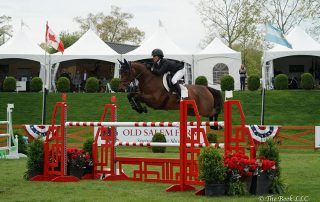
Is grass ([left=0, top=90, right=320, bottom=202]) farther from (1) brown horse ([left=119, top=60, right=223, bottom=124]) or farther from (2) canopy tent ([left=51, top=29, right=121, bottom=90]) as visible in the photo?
(2) canopy tent ([left=51, top=29, right=121, bottom=90])

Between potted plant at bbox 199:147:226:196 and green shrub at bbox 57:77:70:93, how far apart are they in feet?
86.0

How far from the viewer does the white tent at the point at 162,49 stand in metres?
35.0

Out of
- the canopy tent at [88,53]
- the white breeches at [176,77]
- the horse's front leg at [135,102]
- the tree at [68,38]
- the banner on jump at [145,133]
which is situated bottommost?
the banner on jump at [145,133]

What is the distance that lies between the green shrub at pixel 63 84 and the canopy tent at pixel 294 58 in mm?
10709

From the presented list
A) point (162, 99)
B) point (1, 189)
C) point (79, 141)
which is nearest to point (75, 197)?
point (1, 189)

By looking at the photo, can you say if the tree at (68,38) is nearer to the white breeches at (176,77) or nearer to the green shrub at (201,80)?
the green shrub at (201,80)

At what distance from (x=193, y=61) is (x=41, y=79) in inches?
332

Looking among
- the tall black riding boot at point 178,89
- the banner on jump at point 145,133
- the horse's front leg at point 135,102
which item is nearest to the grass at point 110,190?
the horse's front leg at point 135,102

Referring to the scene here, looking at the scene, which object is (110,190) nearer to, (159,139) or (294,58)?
(159,139)

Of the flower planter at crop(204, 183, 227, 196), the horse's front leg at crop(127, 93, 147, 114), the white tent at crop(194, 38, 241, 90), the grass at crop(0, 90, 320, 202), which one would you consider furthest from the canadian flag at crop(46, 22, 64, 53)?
the flower planter at crop(204, 183, 227, 196)

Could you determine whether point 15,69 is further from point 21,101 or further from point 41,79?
point 21,101

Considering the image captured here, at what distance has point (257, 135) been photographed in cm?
2159

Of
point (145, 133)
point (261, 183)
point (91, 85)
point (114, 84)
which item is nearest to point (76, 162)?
point (261, 183)

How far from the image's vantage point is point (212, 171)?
9508 mm
